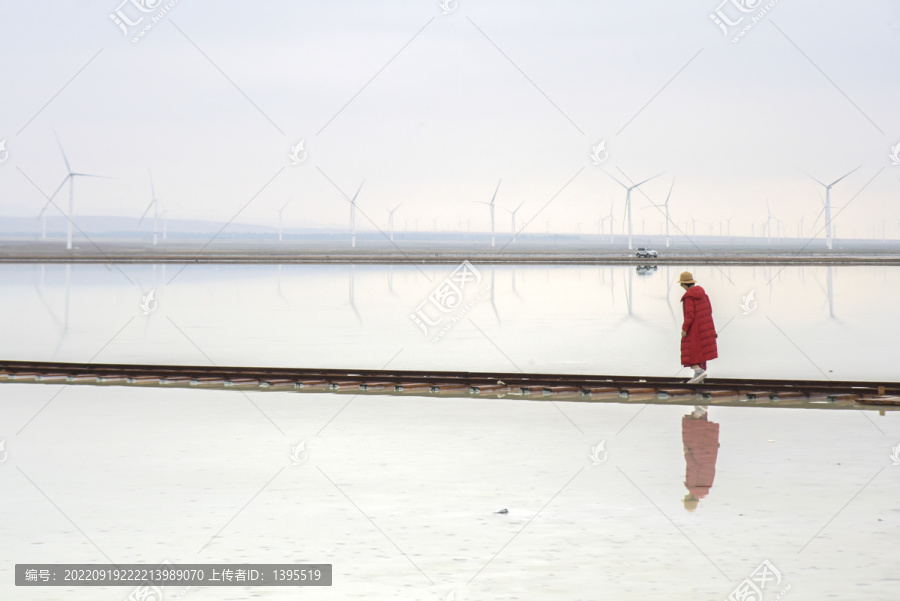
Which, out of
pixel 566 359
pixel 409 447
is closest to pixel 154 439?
pixel 409 447

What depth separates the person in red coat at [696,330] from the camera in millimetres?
15336

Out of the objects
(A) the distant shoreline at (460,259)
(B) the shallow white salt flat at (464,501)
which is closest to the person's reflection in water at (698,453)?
(B) the shallow white salt flat at (464,501)

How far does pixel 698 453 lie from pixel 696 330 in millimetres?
4477

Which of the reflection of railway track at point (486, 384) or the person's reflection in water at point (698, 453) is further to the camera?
the reflection of railway track at point (486, 384)

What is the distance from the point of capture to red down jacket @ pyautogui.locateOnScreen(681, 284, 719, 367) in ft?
50.3

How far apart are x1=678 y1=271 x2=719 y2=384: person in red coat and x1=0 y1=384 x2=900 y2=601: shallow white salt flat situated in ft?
5.11

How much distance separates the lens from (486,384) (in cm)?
1667

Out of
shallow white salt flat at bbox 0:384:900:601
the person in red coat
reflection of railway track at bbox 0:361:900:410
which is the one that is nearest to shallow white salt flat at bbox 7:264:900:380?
reflection of railway track at bbox 0:361:900:410

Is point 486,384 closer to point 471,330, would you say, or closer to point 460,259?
point 471,330

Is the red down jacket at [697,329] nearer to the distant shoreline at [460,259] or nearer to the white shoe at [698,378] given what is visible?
the white shoe at [698,378]

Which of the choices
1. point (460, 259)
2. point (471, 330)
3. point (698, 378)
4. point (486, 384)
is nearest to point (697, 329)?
point (698, 378)

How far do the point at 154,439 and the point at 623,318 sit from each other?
20.5 meters

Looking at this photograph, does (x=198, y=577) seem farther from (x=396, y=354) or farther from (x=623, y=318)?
(x=623, y=318)

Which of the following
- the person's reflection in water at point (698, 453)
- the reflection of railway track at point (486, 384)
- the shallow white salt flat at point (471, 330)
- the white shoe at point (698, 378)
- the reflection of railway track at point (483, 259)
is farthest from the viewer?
the reflection of railway track at point (483, 259)
